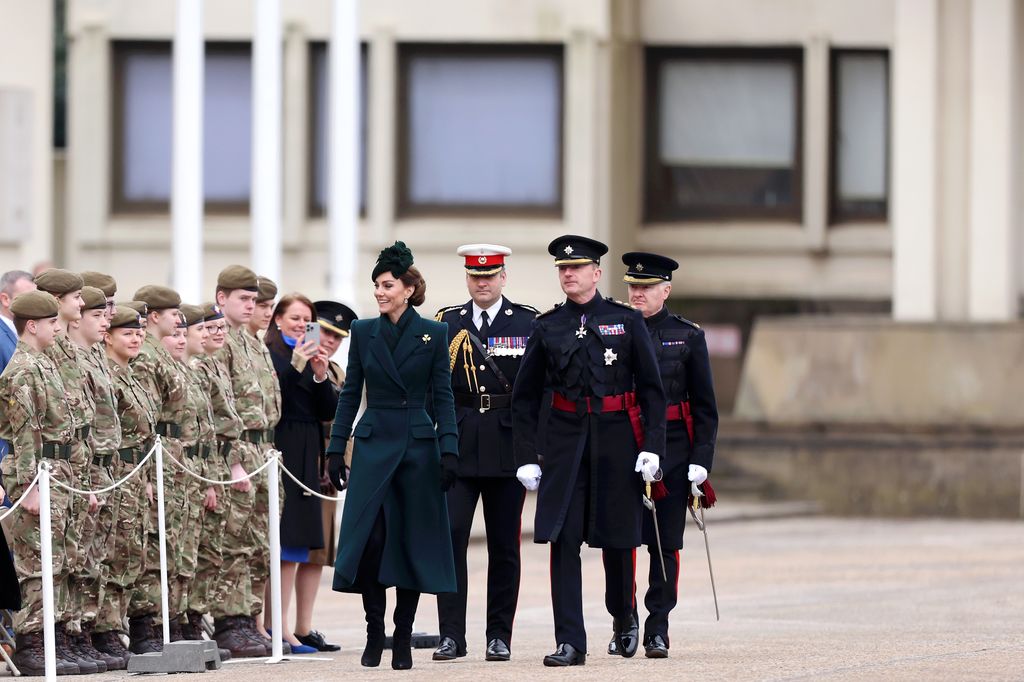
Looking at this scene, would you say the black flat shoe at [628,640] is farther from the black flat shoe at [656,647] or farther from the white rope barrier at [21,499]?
the white rope barrier at [21,499]

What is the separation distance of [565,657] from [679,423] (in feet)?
5.82

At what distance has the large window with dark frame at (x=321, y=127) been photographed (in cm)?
2752

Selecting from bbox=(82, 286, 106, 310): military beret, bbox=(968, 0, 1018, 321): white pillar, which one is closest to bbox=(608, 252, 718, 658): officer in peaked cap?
bbox=(82, 286, 106, 310): military beret

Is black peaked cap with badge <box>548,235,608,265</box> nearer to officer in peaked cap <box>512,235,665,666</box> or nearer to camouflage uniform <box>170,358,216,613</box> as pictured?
officer in peaked cap <box>512,235,665,666</box>

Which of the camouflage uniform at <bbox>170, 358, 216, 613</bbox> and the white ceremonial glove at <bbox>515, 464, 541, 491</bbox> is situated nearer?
the white ceremonial glove at <bbox>515, 464, 541, 491</bbox>

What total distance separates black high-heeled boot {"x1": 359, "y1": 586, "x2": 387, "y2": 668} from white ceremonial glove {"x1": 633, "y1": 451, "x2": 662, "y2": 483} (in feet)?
4.57

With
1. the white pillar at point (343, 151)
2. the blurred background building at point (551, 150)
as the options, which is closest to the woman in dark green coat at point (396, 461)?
the white pillar at point (343, 151)

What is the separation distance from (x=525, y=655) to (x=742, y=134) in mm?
17587

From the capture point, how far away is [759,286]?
94.5 ft

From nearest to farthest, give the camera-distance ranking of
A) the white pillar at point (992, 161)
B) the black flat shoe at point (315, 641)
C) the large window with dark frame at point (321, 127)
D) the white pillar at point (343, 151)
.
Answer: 1. the black flat shoe at point (315, 641)
2. the white pillar at point (343, 151)
3. the white pillar at point (992, 161)
4. the large window with dark frame at point (321, 127)

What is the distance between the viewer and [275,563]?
1268cm

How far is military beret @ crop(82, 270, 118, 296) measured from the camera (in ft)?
40.4

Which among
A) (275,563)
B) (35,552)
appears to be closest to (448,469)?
(275,563)

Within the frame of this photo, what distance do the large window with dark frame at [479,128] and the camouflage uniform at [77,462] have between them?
15994mm
